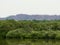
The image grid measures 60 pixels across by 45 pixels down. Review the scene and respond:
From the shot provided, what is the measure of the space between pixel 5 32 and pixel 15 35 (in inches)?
112

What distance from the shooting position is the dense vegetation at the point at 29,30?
6461cm

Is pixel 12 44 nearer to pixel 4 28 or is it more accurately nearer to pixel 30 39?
pixel 30 39

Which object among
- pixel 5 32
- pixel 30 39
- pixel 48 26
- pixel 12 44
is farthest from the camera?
pixel 48 26

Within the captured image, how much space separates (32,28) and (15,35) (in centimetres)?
591

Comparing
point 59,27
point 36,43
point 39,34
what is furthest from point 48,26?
point 36,43

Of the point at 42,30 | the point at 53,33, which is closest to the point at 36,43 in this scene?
the point at 53,33

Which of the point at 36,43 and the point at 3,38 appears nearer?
the point at 36,43

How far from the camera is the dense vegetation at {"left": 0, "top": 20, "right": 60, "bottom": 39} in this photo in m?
64.6

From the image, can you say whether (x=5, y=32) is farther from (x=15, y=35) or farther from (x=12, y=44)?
(x=12, y=44)

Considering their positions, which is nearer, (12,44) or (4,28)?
(12,44)

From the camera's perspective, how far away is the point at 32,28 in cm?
7081

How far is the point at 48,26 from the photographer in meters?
72.4

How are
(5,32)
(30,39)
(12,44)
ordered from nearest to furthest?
(12,44) → (30,39) → (5,32)

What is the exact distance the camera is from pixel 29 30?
6825 cm
